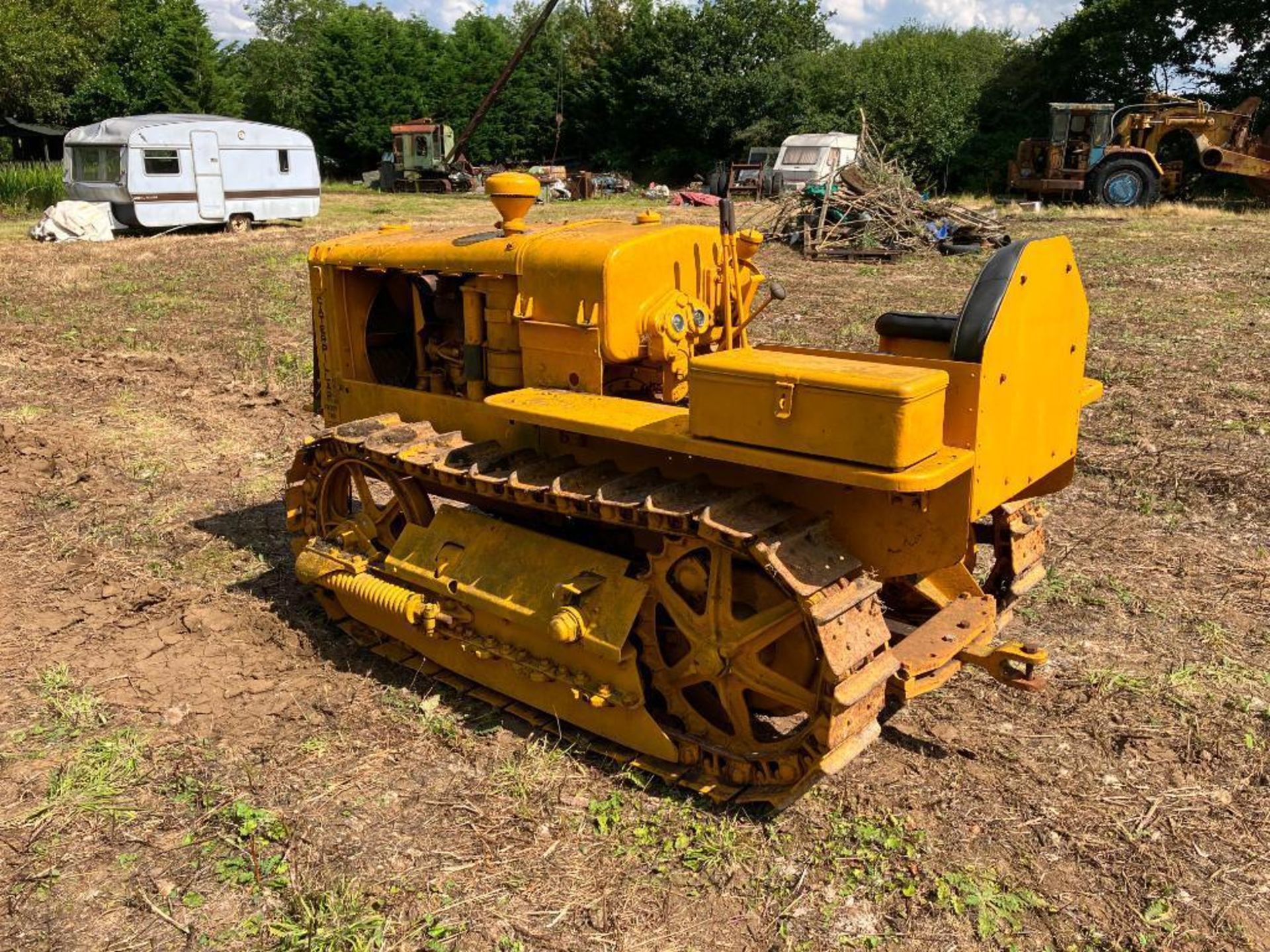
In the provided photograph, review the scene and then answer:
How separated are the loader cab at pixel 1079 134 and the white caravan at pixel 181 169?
19.5 metres

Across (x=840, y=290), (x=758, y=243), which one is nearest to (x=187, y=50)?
(x=840, y=290)

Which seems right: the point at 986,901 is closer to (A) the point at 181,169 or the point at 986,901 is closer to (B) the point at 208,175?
(A) the point at 181,169

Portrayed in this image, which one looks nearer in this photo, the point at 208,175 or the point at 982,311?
the point at 982,311

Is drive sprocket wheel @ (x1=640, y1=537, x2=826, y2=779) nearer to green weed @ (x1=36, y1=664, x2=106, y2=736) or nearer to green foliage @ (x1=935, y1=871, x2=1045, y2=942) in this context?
green foliage @ (x1=935, y1=871, x2=1045, y2=942)

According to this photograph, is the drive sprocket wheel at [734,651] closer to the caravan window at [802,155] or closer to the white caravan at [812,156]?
the white caravan at [812,156]

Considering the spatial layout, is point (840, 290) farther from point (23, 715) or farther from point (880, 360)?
point (23, 715)

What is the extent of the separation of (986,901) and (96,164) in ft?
83.2

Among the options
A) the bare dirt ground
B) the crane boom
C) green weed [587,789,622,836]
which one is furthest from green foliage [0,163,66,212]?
green weed [587,789,622,836]

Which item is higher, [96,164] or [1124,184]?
[96,164]

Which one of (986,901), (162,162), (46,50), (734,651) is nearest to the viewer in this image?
(986,901)

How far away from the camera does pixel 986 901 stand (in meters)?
3.61

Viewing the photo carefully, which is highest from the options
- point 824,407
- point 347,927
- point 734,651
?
point 824,407

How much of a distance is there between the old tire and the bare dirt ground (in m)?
20.0

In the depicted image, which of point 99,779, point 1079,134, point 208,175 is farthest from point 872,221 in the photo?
point 99,779
